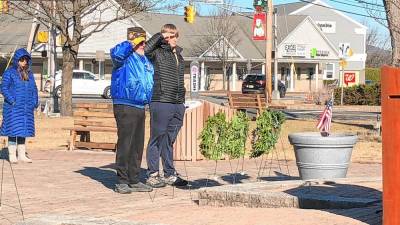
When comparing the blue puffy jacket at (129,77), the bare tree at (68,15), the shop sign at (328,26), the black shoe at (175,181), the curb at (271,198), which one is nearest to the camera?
the curb at (271,198)

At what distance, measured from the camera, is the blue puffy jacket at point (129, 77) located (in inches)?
373

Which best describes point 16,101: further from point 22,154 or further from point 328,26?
point 328,26

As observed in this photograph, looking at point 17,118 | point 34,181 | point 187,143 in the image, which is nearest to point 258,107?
point 187,143

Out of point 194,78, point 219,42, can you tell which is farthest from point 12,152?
point 219,42

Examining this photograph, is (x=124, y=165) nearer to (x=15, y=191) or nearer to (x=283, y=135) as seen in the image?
(x=15, y=191)

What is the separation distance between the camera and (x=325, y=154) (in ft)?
31.4

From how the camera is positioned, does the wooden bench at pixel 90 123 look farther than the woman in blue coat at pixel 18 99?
Yes

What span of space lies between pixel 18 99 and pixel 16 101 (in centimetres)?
5

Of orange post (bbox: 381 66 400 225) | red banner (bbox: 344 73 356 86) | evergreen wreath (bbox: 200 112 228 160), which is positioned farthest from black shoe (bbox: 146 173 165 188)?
red banner (bbox: 344 73 356 86)

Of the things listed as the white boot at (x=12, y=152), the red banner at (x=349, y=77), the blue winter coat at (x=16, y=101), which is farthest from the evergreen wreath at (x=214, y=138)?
the red banner at (x=349, y=77)

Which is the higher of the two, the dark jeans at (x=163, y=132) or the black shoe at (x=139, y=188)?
the dark jeans at (x=163, y=132)

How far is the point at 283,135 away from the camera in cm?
1975

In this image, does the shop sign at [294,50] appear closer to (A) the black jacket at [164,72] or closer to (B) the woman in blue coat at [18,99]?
(B) the woman in blue coat at [18,99]

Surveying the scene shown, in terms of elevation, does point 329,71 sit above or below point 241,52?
below
